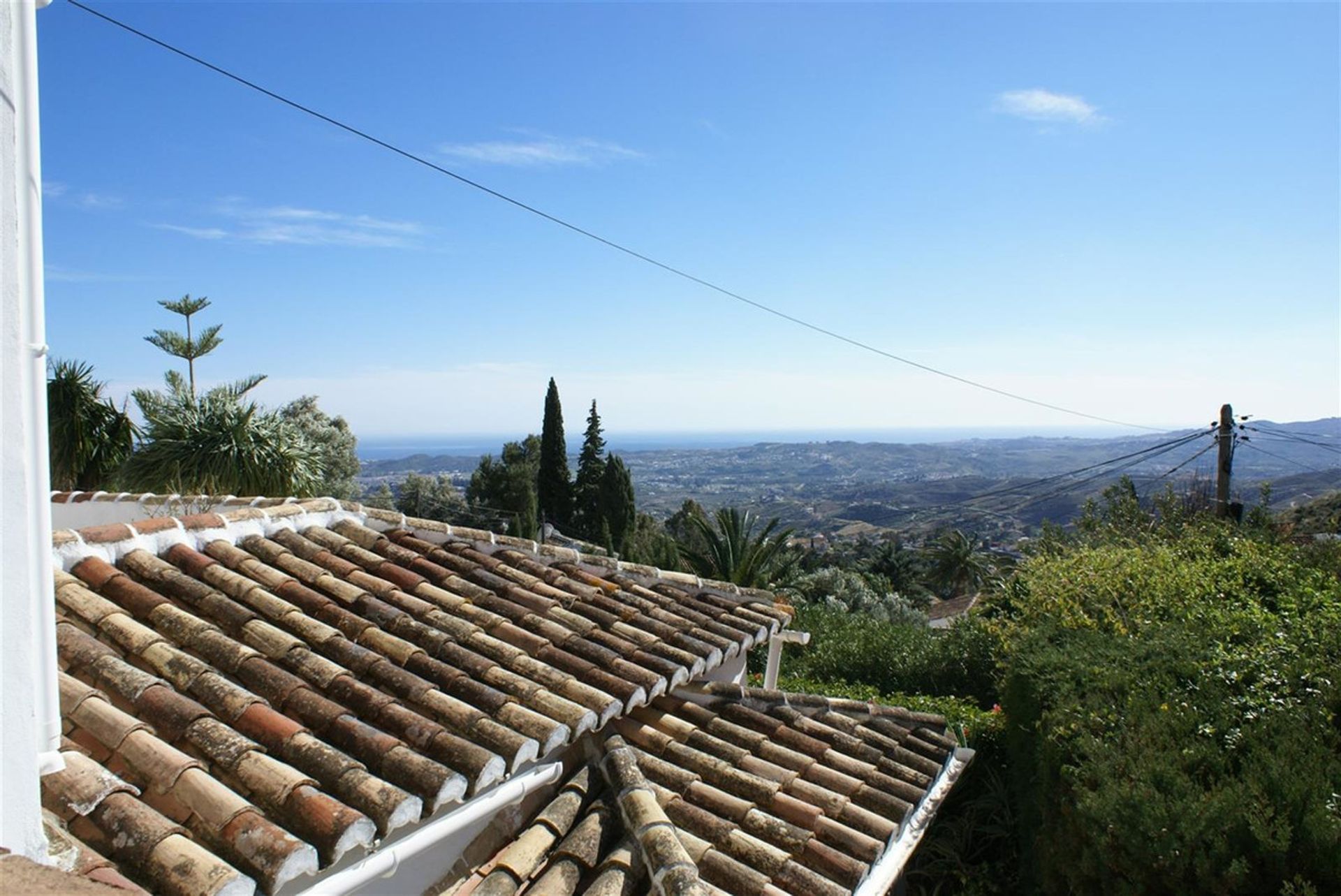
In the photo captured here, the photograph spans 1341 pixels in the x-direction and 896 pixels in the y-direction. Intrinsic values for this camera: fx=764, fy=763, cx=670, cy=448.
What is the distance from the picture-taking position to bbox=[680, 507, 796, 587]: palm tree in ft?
65.5

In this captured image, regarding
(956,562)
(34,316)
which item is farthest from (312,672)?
(956,562)

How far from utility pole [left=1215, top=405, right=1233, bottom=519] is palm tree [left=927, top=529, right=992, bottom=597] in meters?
31.2

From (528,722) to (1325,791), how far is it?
345cm

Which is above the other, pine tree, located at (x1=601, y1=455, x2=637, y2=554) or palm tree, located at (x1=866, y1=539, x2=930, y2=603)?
pine tree, located at (x1=601, y1=455, x2=637, y2=554)

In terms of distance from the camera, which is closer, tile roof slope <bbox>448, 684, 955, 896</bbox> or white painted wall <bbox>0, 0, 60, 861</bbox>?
white painted wall <bbox>0, 0, 60, 861</bbox>

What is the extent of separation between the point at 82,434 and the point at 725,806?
15942 millimetres

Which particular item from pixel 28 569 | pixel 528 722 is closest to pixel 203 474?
pixel 528 722

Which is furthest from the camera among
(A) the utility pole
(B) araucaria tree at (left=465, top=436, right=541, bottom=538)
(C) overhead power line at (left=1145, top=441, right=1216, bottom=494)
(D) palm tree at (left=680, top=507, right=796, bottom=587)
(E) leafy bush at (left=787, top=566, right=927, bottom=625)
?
(B) araucaria tree at (left=465, top=436, right=541, bottom=538)

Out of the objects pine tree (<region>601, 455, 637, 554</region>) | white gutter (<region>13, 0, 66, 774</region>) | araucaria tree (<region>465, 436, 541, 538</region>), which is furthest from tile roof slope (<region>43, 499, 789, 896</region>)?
araucaria tree (<region>465, 436, 541, 538</region>)

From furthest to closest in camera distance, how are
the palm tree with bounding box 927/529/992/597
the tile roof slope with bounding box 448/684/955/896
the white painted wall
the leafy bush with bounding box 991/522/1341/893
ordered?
1. the palm tree with bounding box 927/529/992/597
2. the tile roof slope with bounding box 448/684/955/896
3. the leafy bush with bounding box 991/522/1341/893
4. the white painted wall

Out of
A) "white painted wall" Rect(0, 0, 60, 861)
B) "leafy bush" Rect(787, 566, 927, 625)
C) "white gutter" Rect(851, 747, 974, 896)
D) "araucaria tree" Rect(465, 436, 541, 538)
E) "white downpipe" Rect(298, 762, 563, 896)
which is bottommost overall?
"leafy bush" Rect(787, 566, 927, 625)

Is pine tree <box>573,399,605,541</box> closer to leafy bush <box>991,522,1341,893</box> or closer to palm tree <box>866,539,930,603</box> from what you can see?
palm tree <box>866,539,930,603</box>

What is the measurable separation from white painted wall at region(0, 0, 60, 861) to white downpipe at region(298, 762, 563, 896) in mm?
926

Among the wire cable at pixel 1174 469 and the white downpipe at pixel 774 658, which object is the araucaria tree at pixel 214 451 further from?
the wire cable at pixel 1174 469
